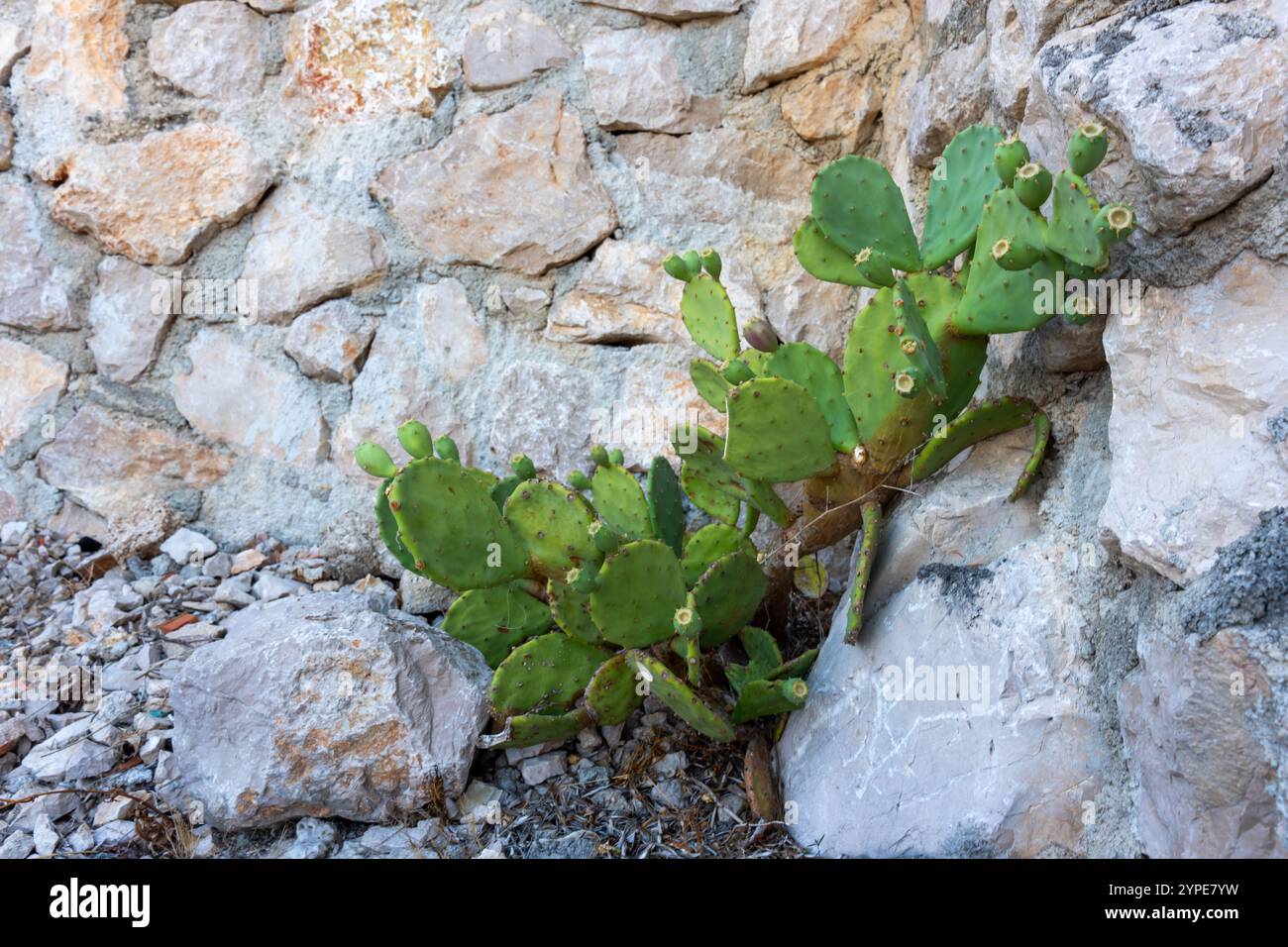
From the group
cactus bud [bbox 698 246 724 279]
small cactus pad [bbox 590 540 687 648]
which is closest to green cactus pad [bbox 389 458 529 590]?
small cactus pad [bbox 590 540 687 648]

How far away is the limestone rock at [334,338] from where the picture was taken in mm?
2416

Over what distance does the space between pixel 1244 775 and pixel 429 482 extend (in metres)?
1.15

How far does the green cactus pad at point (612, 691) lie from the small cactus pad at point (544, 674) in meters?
0.04

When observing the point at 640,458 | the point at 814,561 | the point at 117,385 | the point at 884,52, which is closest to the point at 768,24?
the point at 884,52

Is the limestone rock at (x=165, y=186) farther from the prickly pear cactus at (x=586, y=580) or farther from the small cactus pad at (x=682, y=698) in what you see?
the small cactus pad at (x=682, y=698)

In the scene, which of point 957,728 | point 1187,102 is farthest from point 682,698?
point 1187,102

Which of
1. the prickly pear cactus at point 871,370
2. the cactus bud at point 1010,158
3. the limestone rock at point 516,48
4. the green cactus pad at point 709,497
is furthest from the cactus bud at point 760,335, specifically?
the limestone rock at point 516,48

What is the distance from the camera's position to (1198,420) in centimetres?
141

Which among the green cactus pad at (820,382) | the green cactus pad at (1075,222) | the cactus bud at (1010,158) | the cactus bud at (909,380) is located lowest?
the green cactus pad at (820,382)

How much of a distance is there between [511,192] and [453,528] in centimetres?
89

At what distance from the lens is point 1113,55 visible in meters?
1.49

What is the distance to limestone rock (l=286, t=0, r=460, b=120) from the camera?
2.41m

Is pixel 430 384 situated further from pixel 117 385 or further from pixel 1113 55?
pixel 1113 55

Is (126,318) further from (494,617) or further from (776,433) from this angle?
(776,433)
